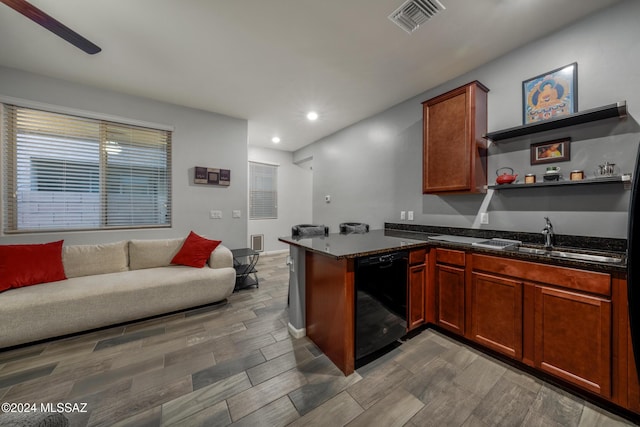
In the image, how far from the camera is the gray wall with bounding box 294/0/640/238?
177cm

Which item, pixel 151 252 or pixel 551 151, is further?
pixel 151 252

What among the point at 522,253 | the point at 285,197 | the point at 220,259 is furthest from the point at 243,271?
the point at 522,253

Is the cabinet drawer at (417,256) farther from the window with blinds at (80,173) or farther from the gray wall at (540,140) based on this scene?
the window with blinds at (80,173)

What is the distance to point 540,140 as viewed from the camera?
84.4 inches

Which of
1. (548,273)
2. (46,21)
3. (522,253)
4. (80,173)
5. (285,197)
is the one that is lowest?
(548,273)

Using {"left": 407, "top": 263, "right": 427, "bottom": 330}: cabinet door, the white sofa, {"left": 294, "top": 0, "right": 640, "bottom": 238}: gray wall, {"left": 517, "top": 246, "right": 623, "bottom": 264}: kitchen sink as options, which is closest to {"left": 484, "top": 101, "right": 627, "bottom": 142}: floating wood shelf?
{"left": 294, "top": 0, "right": 640, "bottom": 238}: gray wall

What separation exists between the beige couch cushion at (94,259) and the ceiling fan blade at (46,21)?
2114 millimetres

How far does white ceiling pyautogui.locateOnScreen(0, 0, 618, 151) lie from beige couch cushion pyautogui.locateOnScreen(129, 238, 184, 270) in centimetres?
198

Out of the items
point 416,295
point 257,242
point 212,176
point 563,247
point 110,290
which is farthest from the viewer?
point 257,242

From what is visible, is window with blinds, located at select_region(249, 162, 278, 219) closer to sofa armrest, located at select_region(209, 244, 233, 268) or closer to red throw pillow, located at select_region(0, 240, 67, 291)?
sofa armrest, located at select_region(209, 244, 233, 268)

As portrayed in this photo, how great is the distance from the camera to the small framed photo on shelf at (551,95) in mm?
1976

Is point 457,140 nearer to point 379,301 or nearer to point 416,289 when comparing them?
point 416,289

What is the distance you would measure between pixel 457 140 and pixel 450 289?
1507mm

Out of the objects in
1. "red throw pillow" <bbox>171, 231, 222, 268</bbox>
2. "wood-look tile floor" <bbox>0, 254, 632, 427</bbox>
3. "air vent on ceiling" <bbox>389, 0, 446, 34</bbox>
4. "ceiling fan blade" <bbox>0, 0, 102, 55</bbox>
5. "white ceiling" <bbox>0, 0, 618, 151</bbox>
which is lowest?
"wood-look tile floor" <bbox>0, 254, 632, 427</bbox>
